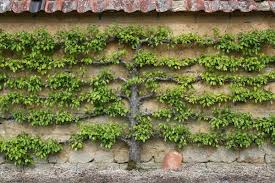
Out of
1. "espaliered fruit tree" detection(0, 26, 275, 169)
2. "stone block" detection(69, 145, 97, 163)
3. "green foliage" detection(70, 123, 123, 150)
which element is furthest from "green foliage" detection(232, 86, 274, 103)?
"stone block" detection(69, 145, 97, 163)

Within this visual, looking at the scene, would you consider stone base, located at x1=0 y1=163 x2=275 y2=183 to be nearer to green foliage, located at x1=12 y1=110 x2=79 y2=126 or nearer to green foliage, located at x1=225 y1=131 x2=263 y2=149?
green foliage, located at x1=225 y1=131 x2=263 y2=149

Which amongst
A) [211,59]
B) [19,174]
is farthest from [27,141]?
[211,59]

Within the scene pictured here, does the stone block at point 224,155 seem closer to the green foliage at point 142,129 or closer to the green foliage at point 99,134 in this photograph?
the green foliage at point 142,129

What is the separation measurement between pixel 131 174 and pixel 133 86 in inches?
44.6

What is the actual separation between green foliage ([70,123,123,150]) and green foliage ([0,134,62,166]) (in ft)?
0.86

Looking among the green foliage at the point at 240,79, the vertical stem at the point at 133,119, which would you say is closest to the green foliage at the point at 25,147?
the vertical stem at the point at 133,119

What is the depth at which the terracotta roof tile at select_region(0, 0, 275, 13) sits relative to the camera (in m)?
5.43

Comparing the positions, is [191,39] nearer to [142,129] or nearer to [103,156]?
[142,129]

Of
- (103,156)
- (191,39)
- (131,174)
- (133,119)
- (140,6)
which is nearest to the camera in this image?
(140,6)

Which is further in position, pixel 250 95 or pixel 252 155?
pixel 252 155

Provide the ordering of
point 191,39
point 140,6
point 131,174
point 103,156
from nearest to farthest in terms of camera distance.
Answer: point 140,6 < point 131,174 < point 191,39 < point 103,156

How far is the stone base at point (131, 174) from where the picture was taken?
5367 mm

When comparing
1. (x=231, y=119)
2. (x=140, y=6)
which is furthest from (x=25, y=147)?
(x=231, y=119)

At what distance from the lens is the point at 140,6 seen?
5.47 meters
